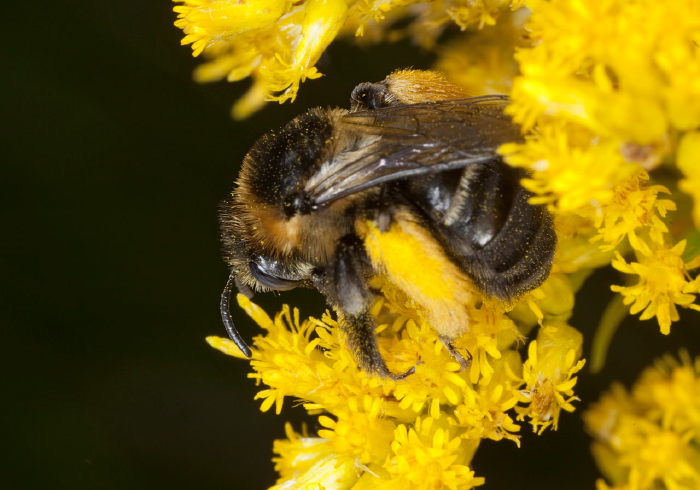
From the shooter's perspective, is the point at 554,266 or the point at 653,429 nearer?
the point at 554,266

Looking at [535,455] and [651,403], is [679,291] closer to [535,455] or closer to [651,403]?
[651,403]

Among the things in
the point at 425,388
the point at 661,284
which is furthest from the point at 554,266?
the point at 425,388

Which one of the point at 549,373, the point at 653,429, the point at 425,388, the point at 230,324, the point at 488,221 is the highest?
the point at 488,221

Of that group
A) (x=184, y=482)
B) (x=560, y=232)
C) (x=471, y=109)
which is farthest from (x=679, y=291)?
(x=184, y=482)

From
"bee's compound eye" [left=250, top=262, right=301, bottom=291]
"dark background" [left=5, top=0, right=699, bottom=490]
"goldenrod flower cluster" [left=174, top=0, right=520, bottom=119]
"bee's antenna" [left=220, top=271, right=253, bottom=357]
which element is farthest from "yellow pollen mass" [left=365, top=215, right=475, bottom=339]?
"dark background" [left=5, top=0, right=699, bottom=490]

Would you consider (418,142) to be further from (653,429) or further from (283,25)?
(653,429)

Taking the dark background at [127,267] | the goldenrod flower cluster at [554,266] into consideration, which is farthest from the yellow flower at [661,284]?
the dark background at [127,267]
